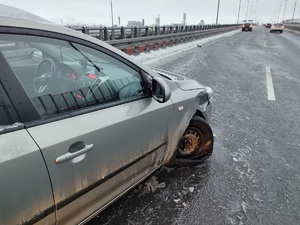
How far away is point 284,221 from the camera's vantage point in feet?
7.76

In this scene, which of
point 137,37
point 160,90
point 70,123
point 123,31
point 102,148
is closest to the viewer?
point 70,123

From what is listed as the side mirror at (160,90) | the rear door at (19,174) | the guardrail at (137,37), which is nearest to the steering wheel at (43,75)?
the rear door at (19,174)

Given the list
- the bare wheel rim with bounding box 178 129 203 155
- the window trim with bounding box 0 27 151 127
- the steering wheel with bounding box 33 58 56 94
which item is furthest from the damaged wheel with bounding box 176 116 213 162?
the steering wheel with bounding box 33 58 56 94

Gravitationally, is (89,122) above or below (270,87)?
above

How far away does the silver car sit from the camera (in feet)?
4.62

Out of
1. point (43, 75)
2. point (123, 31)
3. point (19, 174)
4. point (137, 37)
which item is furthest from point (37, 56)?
point (137, 37)

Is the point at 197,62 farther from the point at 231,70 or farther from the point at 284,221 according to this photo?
the point at 284,221

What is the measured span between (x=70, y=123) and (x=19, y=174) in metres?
0.44

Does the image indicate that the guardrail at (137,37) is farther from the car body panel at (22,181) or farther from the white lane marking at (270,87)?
the car body panel at (22,181)

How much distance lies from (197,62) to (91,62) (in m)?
9.40

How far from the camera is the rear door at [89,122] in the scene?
62.2 inches

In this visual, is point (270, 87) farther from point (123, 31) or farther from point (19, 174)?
point (19, 174)

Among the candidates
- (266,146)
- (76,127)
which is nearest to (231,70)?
(266,146)

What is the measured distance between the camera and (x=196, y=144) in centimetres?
324
